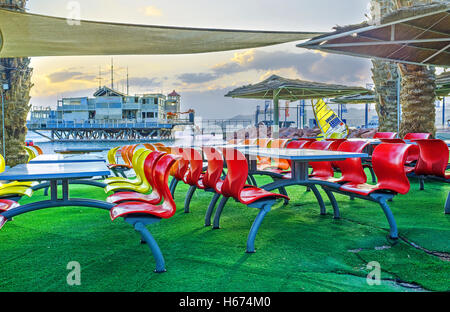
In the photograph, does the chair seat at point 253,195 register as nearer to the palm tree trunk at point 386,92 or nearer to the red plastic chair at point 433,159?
the red plastic chair at point 433,159

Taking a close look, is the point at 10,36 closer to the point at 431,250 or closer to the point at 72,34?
the point at 72,34

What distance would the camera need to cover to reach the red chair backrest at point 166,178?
2.40 m

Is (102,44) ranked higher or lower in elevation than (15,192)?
higher

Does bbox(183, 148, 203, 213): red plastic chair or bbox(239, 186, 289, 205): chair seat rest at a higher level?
bbox(183, 148, 203, 213): red plastic chair

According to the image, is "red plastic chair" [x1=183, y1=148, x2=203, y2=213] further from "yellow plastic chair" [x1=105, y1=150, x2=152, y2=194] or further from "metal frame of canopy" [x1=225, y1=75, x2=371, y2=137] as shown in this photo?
"metal frame of canopy" [x1=225, y1=75, x2=371, y2=137]

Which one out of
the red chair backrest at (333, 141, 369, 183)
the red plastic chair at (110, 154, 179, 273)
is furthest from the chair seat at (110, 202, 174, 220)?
the red chair backrest at (333, 141, 369, 183)

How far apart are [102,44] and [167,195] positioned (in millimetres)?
3209

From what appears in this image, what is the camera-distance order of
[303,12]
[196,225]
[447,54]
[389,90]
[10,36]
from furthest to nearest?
1. [389,90]
2. [303,12]
3. [447,54]
4. [10,36]
5. [196,225]

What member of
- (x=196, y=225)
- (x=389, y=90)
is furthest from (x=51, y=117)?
(x=196, y=225)

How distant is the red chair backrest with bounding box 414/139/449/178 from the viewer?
4094 millimetres

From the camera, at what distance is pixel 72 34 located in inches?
170

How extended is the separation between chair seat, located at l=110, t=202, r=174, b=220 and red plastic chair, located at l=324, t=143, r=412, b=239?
1732 mm

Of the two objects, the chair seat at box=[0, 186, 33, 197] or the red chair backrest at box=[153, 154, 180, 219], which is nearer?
the red chair backrest at box=[153, 154, 180, 219]

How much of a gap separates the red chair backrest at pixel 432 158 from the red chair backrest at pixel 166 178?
3.09 meters
